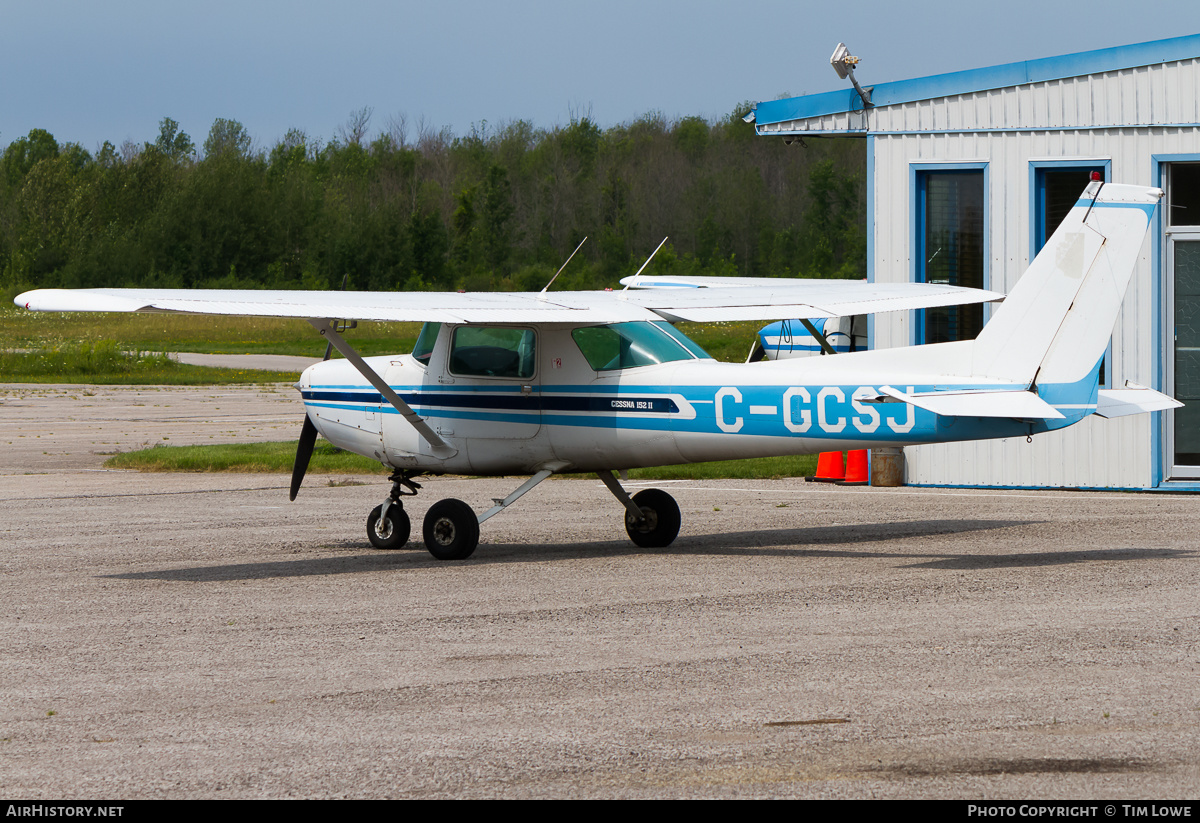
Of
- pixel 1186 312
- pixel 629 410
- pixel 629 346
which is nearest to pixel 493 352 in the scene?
pixel 629 346

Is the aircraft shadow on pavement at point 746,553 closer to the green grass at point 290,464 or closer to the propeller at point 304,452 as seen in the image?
the propeller at point 304,452

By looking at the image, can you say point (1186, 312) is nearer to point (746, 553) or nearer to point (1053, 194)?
point (1053, 194)

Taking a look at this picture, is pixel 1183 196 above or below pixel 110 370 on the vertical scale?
above

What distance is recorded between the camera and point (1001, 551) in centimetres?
1086

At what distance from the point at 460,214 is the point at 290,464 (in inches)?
2948

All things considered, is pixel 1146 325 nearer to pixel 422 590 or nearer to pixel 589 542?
pixel 589 542

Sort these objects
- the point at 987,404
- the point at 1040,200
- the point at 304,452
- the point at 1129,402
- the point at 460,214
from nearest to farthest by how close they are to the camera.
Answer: the point at 987,404
the point at 1129,402
the point at 304,452
the point at 1040,200
the point at 460,214

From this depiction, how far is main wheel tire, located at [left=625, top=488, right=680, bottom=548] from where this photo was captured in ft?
37.9

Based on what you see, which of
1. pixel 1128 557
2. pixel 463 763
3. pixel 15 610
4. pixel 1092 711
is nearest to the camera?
pixel 463 763

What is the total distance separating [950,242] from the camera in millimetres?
16125

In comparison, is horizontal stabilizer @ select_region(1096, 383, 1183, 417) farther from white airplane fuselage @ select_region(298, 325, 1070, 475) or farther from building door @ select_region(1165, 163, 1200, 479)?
building door @ select_region(1165, 163, 1200, 479)

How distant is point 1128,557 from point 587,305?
448 centimetres

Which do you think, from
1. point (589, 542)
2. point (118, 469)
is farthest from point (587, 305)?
point (118, 469)

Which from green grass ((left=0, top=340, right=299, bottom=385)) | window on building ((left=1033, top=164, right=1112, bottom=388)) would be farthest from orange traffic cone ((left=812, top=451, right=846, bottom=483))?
green grass ((left=0, top=340, right=299, bottom=385))
